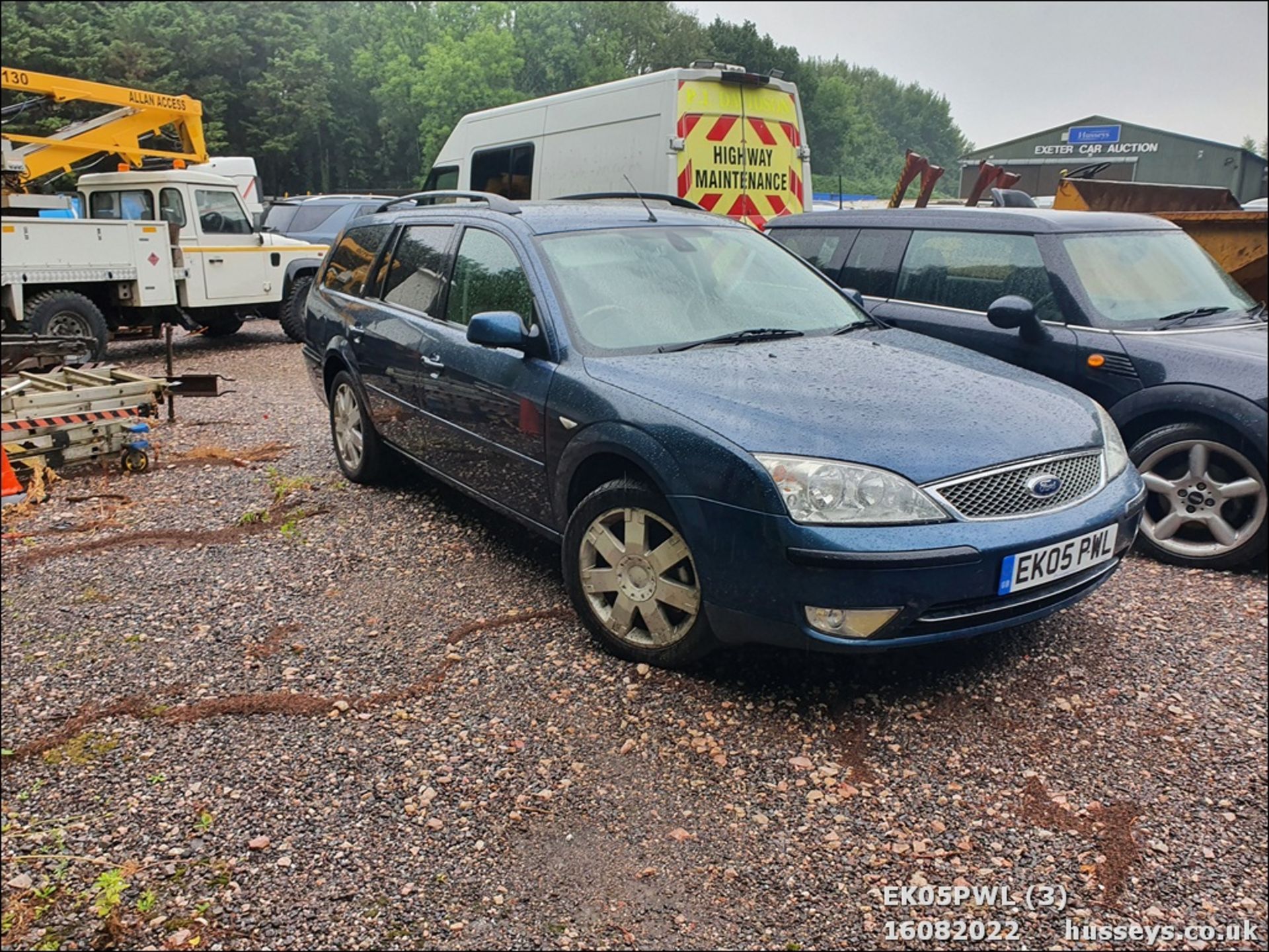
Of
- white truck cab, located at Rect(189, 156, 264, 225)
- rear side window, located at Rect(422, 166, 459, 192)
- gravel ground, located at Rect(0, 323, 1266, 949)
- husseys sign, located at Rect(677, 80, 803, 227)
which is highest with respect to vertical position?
white truck cab, located at Rect(189, 156, 264, 225)

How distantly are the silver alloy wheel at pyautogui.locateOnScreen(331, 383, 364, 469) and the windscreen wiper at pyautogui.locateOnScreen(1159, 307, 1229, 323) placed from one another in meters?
4.71

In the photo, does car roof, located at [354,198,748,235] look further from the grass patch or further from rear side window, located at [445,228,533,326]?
the grass patch

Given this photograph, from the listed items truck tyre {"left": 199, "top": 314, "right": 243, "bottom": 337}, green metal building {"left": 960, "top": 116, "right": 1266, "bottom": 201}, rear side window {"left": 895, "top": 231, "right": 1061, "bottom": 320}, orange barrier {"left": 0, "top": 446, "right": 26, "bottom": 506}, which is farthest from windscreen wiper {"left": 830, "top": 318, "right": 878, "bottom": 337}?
truck tyre {"left": 199, "top": 314, "right": 243, "bottom": 337}

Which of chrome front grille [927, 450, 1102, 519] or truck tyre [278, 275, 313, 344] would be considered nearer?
chrome front grille [927, 450, 1102, 519]

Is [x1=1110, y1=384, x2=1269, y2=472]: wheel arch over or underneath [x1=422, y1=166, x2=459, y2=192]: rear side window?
underneath

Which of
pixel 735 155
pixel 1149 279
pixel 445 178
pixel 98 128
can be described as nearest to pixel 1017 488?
pixel 1149 279

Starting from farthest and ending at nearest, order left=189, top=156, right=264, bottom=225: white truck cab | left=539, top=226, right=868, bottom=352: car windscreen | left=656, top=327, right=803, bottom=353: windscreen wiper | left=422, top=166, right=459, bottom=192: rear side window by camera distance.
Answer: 1. left=189, top=156, right=264, bottom=225: white truck cab
2. left=422, top=166, right=459, bottom=192: rear side window
3. left=539, top=226, right=868, bottom=352: car windscreen
4. left=656, top=327, right=803, bottom=353: windscreen wiper

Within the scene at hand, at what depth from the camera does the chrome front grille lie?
2777 mm

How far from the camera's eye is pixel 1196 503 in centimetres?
259

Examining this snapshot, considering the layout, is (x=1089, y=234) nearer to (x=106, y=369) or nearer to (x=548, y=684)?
(x=548, y=684)

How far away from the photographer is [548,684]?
3.32 m

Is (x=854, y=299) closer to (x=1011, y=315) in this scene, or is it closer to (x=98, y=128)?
(x=1011, y=315)

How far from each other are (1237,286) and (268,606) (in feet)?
13.2

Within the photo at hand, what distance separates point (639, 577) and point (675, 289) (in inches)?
48.3
